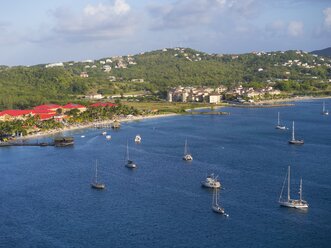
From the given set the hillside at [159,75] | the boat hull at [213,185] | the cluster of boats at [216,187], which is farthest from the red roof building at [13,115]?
the boat hull at [213,185]

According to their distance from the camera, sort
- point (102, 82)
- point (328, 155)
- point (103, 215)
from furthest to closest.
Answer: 1. point (102, 82)
2. point (328, 155)
3. point (103, 215)

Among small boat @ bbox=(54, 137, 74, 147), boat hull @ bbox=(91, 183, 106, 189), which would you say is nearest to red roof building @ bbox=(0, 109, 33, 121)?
small boat @ bbox=(54, 137, 74, 147)

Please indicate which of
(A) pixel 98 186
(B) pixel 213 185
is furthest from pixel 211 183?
(A) pixel 98 186

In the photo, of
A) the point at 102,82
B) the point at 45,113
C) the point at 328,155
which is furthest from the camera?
→ the point at 102,82

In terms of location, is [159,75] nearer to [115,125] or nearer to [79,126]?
[115,125]

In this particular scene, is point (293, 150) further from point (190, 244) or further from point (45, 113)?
point (45, 113)

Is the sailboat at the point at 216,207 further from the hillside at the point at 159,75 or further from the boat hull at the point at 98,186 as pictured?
the hillside at the point at 159,75

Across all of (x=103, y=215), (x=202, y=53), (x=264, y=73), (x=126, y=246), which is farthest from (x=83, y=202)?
(x=202, y=53)
